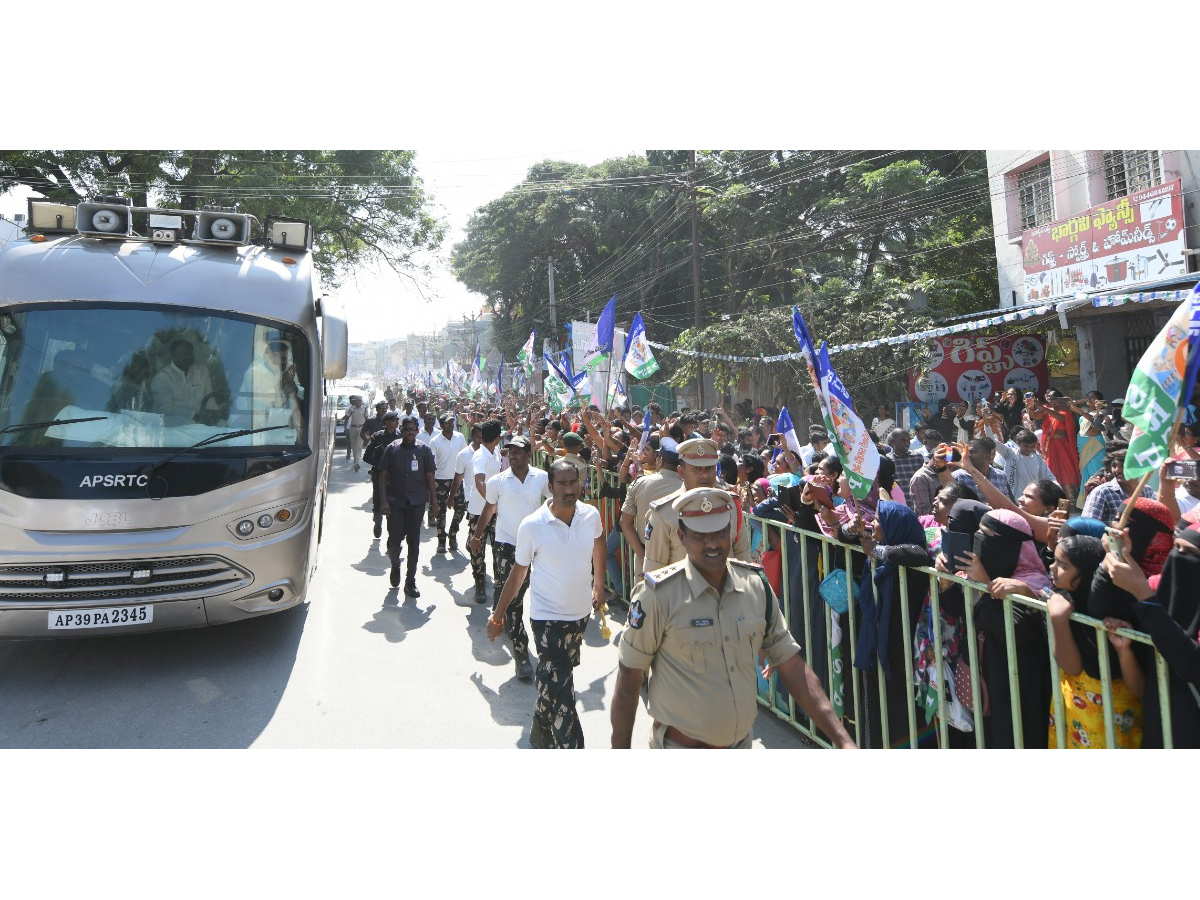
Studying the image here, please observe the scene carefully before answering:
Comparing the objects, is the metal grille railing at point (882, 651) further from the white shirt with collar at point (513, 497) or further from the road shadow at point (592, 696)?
the white shirt with collar at point (513, 497)

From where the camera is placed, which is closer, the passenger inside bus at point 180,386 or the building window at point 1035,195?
the passenger inside bus at point 180,386

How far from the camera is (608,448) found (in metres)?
9.55

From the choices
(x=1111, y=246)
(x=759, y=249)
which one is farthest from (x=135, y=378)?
(x=759, y=249)

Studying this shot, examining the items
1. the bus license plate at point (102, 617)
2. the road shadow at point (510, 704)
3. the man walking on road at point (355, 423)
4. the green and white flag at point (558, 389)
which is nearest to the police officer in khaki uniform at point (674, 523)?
the road shadow at point (510, 704)

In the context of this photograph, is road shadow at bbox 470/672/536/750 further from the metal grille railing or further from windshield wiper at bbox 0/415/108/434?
windshield wiper at bbox 0/415/108/434

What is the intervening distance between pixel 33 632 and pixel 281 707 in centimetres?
171

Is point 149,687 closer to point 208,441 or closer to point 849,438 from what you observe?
point 208,441

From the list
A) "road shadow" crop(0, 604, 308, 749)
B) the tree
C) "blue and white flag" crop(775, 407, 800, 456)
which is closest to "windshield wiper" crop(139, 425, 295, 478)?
"road shadow" crop(0, 604, 308, 749)

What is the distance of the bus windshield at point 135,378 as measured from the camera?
5.82 meters

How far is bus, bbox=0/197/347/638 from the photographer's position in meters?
5.49

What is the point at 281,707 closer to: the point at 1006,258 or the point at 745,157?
the point at 1006,258

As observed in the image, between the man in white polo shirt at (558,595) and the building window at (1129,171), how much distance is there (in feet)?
40.7

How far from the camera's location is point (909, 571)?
408 cm

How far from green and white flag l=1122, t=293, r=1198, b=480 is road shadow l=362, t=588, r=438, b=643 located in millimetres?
5452
